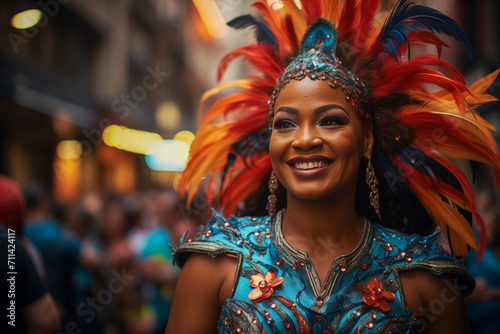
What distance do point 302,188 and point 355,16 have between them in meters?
0.89

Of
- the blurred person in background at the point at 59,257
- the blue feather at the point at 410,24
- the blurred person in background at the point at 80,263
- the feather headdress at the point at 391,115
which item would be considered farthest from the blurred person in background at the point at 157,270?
the blue feather at the point at 410,24

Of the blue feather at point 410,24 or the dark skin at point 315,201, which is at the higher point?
the blue feather at point 410,24

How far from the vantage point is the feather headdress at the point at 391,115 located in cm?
183

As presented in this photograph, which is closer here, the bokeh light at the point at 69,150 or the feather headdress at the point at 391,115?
the feather headdress at the point at 391,115

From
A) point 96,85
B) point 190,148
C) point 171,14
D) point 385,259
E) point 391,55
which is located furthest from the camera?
point 171,14

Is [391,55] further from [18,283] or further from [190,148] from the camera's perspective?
[18,283]

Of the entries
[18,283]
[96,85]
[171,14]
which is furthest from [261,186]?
[171,14]

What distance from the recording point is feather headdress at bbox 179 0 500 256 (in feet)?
5.99

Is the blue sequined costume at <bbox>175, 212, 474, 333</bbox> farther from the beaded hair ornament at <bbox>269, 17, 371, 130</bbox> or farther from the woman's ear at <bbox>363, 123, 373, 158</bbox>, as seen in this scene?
the beaded hair ornament at <bbox>269, 17, 371, 130</bbox>

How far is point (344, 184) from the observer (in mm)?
1721

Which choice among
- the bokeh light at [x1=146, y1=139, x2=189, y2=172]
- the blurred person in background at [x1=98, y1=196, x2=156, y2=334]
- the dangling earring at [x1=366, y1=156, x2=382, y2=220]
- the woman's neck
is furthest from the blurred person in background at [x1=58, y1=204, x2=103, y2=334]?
the bokeh light at [x1=146, y1=139, x2=189, y2=172]

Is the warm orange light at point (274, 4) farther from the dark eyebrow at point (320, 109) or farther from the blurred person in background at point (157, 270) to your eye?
the blurred person in background at point (157, 270)

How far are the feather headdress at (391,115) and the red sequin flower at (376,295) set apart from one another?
0.49m

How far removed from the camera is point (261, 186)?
2.22m
